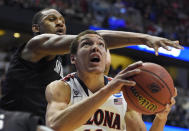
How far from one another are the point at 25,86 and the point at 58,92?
0.47 metres

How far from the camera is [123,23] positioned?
13477 millimetres

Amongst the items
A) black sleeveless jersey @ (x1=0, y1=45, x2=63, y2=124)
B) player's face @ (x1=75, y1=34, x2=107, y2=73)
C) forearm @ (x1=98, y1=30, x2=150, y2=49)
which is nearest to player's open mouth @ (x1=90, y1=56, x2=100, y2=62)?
player's face @ (x1=75, y1=34, x2=107, y2=73)

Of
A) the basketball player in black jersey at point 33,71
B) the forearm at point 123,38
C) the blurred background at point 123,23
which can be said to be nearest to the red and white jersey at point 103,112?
the basketball player in black jersey at point 33,71

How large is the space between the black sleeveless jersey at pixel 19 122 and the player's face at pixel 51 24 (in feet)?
4.88

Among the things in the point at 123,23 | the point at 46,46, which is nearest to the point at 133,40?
the point at 46,46

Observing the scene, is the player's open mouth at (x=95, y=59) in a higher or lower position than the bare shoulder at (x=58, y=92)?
higher

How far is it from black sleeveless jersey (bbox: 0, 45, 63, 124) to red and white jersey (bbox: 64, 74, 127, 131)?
297 mm

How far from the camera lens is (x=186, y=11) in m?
17.7

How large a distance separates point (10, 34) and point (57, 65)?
1213cm

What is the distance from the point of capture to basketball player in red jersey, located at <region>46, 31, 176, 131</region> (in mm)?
2314

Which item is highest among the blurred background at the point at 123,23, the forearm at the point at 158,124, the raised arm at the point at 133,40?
the raised arm at the point at 133,40

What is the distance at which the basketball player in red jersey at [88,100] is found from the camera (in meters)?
2.31

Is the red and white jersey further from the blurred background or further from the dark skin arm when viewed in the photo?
the blurred background

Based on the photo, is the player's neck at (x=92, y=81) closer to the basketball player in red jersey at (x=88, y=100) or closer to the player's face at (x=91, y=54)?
the basketball player in red jersey at (x=88, y=100)
